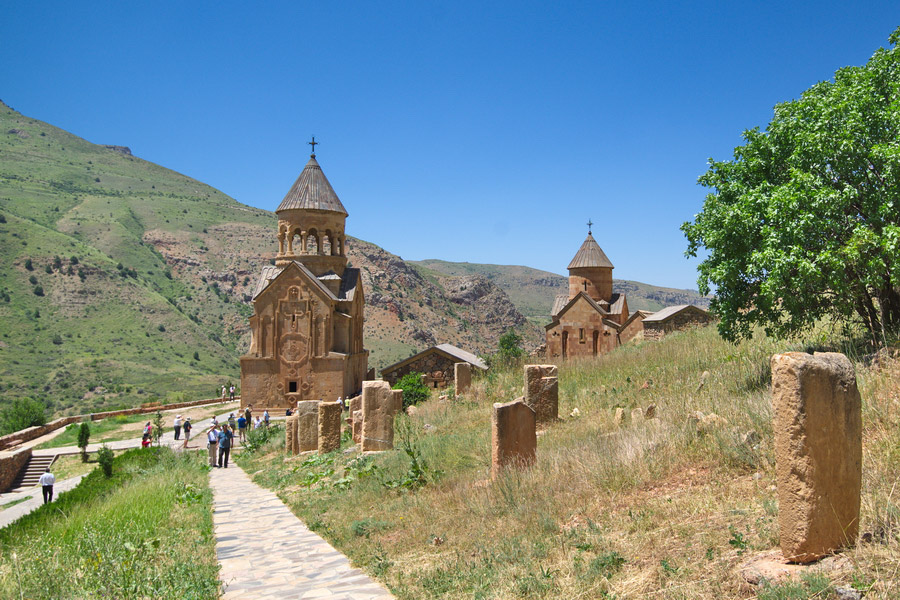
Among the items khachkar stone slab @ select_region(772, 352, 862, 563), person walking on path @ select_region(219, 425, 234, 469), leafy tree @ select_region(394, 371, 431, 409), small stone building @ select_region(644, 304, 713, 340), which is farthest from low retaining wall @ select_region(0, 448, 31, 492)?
khachkar stone slab @ select_region(772, 352, 862, 563)

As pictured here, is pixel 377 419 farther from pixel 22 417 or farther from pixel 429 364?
pixel 22 417

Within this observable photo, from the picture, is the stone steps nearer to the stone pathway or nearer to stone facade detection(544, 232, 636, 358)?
the stone pathway

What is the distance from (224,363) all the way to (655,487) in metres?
56.2

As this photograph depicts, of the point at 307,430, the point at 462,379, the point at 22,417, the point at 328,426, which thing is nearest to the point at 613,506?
the point at 328,426

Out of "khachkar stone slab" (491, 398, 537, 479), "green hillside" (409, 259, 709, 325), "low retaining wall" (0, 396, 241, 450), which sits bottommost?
"low retaining wall" (0, 396, 241, 450)

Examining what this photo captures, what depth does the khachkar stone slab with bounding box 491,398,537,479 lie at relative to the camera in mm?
6500

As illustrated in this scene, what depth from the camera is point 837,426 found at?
3.39m

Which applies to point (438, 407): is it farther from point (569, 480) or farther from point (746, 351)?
point (569, 480)

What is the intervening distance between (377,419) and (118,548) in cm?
591

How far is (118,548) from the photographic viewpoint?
5156 millimetres

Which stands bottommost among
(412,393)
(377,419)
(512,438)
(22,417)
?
(22,417)

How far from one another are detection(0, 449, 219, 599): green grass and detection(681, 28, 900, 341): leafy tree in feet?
23.5

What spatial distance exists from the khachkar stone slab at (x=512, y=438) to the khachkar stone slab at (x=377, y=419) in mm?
4449

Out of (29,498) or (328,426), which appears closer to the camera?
(328,426)
